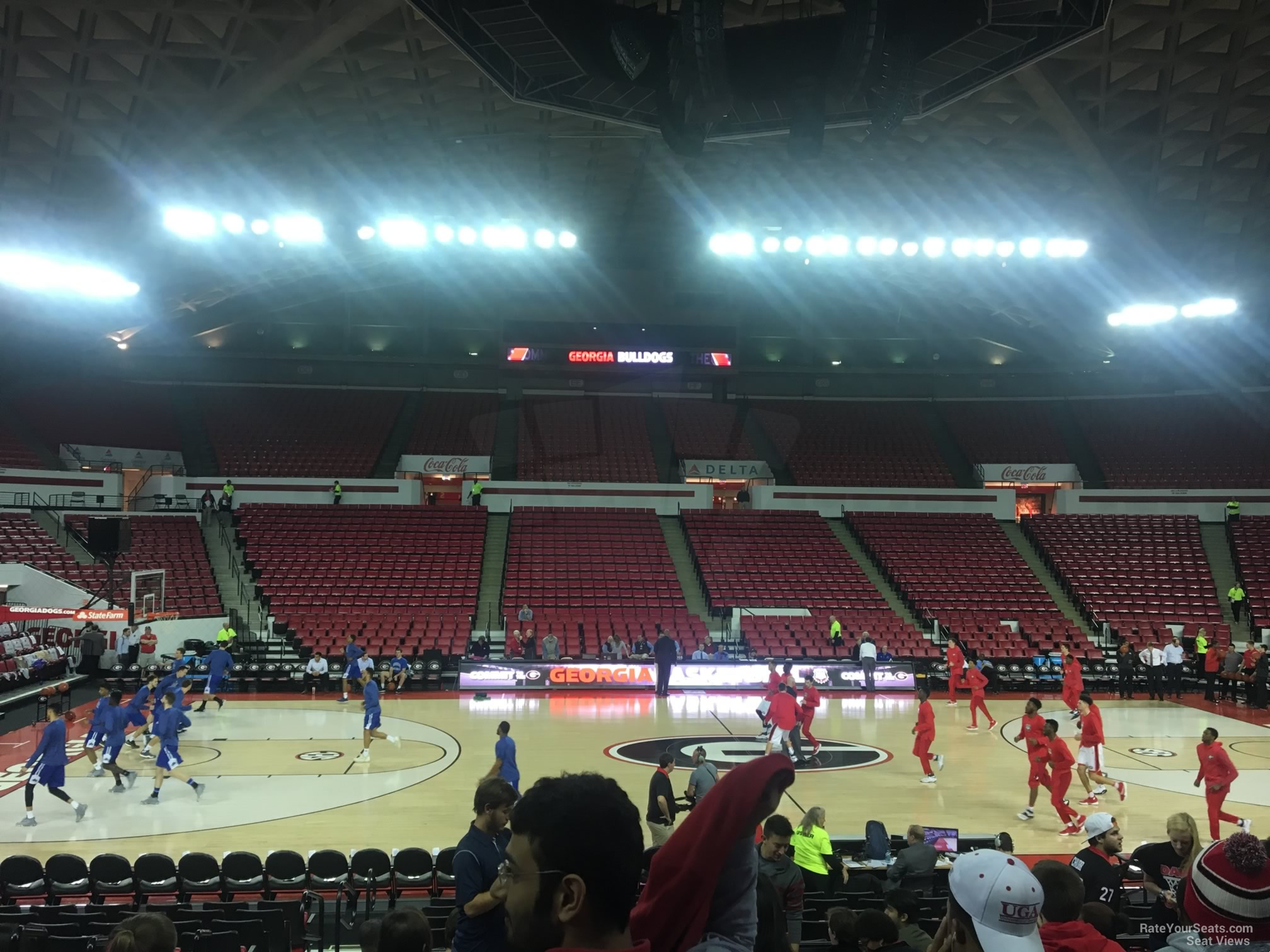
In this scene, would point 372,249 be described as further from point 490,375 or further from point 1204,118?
point 1204,118

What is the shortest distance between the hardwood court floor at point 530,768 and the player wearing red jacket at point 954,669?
17.0 inches

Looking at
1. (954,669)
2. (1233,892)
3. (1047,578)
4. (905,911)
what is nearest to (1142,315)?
(1047,578)

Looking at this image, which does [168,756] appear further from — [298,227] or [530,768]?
[298,227]

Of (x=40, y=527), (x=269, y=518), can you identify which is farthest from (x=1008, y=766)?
(x=40, y=527)

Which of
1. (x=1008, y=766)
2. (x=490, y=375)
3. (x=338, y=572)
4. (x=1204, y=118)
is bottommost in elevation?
(x=1008, y=766)

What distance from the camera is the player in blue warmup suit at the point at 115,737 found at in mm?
13133

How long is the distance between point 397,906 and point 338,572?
67.6 ft

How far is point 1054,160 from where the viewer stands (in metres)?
21.7

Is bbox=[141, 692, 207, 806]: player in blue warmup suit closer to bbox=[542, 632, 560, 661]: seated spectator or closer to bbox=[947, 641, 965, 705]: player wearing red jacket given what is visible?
bbox=[542, 632, 560, 661]: seated spectator

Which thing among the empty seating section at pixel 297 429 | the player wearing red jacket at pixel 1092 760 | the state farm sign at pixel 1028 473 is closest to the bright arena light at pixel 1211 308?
the state farm sign at pixel 1028 473

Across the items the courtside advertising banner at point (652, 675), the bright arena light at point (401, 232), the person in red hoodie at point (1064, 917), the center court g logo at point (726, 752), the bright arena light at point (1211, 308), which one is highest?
the bright arena light at point (401, 232)

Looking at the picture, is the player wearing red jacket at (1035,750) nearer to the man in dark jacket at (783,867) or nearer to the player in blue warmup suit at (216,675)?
the man in dark jacket at (783,867)

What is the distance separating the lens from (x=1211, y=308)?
2912cm

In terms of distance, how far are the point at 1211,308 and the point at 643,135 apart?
66.5 feet
